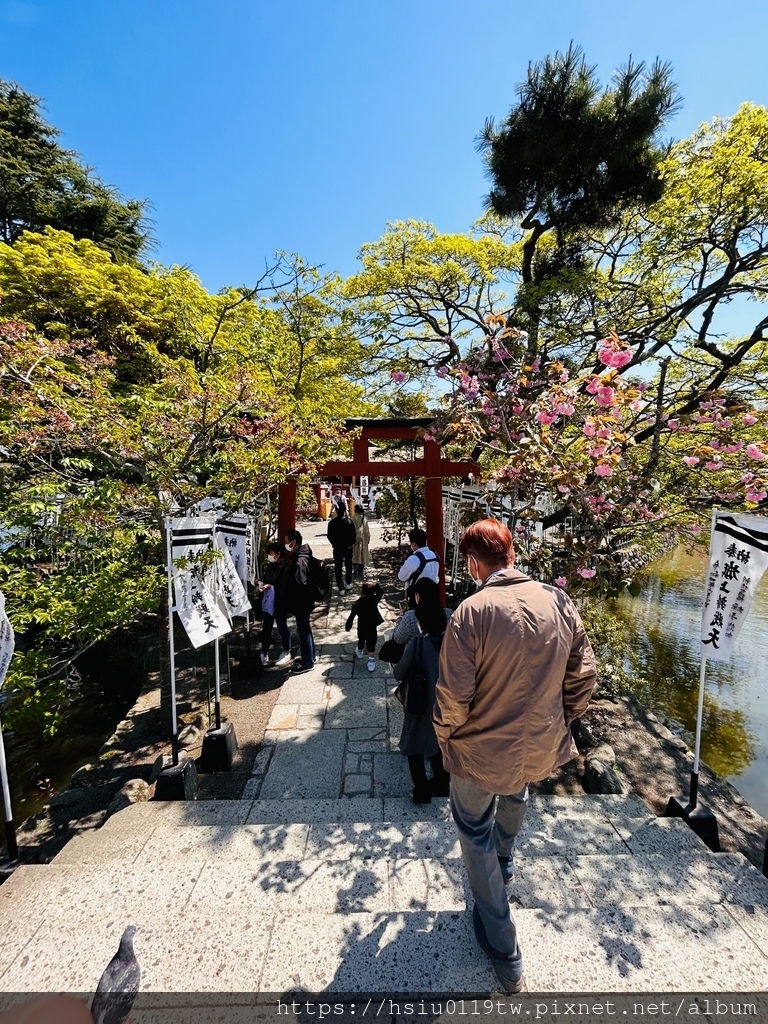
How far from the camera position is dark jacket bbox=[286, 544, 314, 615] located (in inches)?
222

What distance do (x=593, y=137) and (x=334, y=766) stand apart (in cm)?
959

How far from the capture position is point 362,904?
2531mm

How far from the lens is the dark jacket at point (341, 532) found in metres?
9.82

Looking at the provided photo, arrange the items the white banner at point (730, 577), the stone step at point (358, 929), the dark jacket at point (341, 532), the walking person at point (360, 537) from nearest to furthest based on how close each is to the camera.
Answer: the stone step at point (358, 929) < the white banner at point (730, 577) < the dark jacket at point (341, 532) < the walking person at point (360, 537)

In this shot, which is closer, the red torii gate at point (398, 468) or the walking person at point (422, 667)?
the walking person at point (422, 667)

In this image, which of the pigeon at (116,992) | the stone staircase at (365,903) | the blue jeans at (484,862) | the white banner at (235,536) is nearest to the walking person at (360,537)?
the white banner at (235,536)

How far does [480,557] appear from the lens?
2.25 meters

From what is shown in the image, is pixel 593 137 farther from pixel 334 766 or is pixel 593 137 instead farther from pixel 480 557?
pixel 334 766

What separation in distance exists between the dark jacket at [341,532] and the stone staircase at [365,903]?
21.0 ft

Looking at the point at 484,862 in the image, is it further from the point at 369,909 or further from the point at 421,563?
the point at 421,563

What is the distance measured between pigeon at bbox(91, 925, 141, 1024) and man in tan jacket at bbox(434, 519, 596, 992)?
1364 mm

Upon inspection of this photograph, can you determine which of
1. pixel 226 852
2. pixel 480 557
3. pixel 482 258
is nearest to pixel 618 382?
pixel 480 557

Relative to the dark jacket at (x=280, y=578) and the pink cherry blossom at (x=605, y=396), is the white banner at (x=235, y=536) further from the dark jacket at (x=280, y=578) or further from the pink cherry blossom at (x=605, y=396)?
the pink cherry blossom at (x=605, y=396)

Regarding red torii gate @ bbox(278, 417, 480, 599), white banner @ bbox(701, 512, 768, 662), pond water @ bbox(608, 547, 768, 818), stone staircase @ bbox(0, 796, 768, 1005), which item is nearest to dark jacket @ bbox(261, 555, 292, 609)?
red torii gate @ bbox(278, 417, 480, 599)
